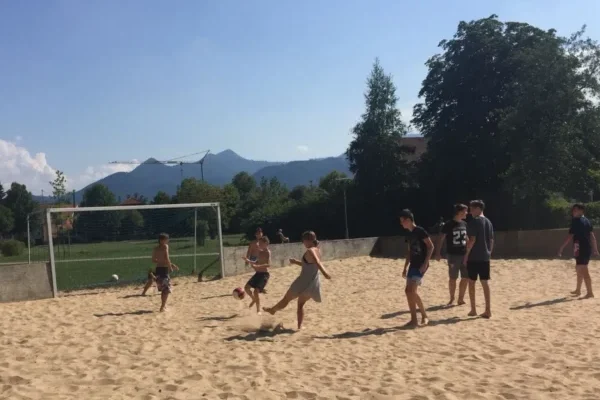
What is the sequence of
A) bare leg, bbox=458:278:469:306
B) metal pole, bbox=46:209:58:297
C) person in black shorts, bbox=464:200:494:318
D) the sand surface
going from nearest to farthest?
the sand surface < person in black shorts, bbox=464:200:494:318 < bare leg, bbox=458:278:469:306 < metal pole, bbox=46:209:58:297

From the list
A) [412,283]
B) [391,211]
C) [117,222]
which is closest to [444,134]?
[391,211]

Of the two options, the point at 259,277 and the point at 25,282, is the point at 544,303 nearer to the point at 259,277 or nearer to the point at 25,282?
the point at 259,277

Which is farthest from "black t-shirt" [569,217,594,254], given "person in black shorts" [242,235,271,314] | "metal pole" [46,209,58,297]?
"metal pole" [46,209,58,297]

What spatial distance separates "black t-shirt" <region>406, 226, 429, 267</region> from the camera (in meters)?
7.84

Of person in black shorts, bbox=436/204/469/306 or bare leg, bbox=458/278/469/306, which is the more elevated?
person in black shorts, bbox=436/204/469/306

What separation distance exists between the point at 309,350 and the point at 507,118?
709 inches

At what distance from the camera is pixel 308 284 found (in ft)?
26.3

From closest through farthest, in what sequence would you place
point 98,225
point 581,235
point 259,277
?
point 259,277 → point 581,235 → point 98,225

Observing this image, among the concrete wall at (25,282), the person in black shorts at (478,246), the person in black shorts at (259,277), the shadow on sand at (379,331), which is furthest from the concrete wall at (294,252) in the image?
the person in black shorts at (478,246)

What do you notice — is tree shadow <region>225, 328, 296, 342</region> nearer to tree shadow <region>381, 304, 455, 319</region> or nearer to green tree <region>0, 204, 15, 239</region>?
tree shadow <region>381, 304, 455, 319</region>

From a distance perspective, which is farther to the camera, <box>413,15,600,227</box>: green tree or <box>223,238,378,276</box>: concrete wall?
<box>413,15,600,227</box>: green tree

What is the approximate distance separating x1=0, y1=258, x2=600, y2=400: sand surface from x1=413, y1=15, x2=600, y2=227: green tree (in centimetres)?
1203

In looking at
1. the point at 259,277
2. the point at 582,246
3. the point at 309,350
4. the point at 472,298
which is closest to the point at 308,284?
the point at 309,350

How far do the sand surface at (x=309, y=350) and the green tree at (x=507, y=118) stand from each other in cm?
1203
